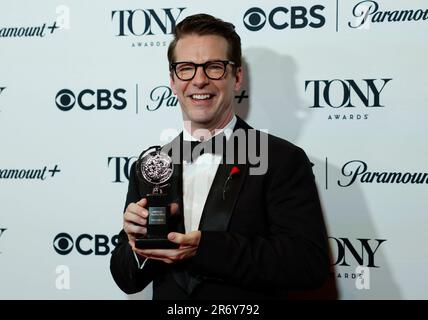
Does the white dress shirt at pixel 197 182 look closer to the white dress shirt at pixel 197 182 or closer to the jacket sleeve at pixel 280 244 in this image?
the white dress shirt at pixel 197 182

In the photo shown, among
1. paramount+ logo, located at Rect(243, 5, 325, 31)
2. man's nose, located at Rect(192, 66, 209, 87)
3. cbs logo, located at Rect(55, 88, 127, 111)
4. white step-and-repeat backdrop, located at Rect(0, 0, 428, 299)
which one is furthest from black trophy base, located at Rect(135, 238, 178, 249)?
paramount+ logo, located at Rect(243, 5, 325, 31)

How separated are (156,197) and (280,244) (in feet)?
1.19

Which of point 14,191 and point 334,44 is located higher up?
point 334,44

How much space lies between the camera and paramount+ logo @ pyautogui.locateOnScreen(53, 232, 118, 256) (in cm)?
214

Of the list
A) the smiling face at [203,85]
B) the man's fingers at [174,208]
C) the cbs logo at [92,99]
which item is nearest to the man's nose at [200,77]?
the smiling face at [203,85]

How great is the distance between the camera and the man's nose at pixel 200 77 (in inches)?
63.0

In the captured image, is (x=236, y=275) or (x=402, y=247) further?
(x=402, y=247)

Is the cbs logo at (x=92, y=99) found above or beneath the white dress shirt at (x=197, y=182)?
above

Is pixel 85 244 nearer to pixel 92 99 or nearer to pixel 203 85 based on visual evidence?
pixel 92 99

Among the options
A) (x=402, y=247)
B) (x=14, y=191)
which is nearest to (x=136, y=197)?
(x=14, y=191)
